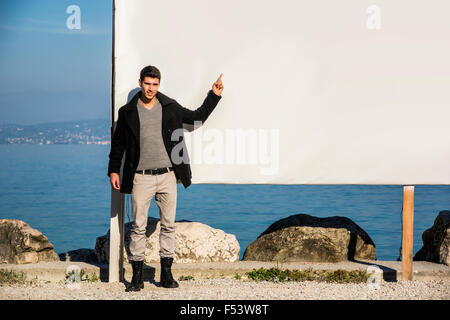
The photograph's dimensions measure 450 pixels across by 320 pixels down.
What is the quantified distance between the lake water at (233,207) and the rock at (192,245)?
14538 millimetres

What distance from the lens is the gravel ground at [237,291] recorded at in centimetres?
629

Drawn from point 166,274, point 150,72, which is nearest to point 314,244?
point 166,274

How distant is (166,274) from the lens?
22.1 feet

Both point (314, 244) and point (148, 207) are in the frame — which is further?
point (314, 244)

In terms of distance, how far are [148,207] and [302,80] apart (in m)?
2.05

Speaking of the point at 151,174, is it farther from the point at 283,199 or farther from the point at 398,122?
the point at 283,199

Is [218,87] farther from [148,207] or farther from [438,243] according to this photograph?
[438,243]

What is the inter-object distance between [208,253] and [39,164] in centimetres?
4413

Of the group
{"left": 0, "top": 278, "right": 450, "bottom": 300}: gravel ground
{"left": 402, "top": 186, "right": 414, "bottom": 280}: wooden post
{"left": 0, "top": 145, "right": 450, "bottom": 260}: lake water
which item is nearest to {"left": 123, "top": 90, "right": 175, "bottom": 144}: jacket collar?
{"left": 0, "top": 278, "right": 450, "bottom": 300}: gravel ground

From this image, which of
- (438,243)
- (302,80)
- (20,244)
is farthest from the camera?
(438,243)

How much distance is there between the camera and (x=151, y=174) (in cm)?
648

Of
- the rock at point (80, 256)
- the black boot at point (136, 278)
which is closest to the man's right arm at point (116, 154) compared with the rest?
the black boot at point (136, 278)

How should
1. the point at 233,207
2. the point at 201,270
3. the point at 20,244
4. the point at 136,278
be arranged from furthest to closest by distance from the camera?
the point at 233,207, the point at 20,244, the point at 201,270, the point at 136,278

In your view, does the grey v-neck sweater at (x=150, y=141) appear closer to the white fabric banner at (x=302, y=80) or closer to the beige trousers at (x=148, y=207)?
the beige trousers at (x=148, y=207)
